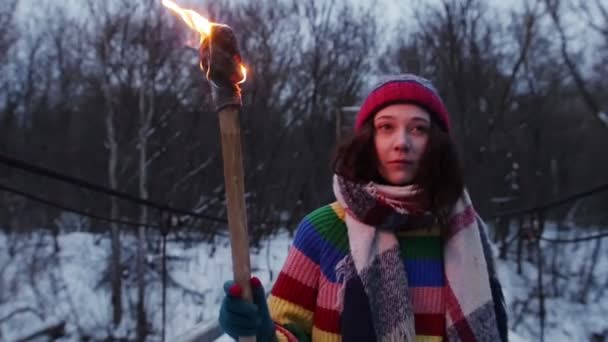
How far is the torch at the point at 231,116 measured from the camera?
1.02 meters

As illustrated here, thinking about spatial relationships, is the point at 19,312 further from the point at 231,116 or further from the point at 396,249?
the point at 231,116

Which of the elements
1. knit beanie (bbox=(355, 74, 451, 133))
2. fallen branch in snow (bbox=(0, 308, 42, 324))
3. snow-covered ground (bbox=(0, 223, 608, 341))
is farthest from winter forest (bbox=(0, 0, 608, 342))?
knit beanie (bbox=(355, 74, 451, 133))

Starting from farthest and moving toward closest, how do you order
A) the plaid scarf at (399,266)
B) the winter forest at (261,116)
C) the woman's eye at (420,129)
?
1. the winter forest at (261,116)
2. the woman's eye at (420,129)
3. the plaid scarf at (399,266)

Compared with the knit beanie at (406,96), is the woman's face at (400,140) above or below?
below

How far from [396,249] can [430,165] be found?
0.65 ft

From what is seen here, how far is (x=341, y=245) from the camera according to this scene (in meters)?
1.41

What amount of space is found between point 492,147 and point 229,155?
51.1 ft

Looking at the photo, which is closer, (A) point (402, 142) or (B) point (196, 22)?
(B) point (196, 22)

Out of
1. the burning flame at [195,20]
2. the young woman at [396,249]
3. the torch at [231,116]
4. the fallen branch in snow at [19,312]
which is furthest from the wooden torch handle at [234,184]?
the fallen branch in snow at [19,312]

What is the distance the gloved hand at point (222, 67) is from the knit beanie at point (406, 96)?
47 cm

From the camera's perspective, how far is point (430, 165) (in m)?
1.41

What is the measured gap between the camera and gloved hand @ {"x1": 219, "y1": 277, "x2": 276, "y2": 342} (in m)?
1.10

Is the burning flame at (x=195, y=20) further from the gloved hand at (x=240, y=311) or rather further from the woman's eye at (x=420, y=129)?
the woman's eye at (x=420, y=129)

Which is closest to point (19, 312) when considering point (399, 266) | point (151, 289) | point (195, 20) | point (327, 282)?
point (151, 289)
